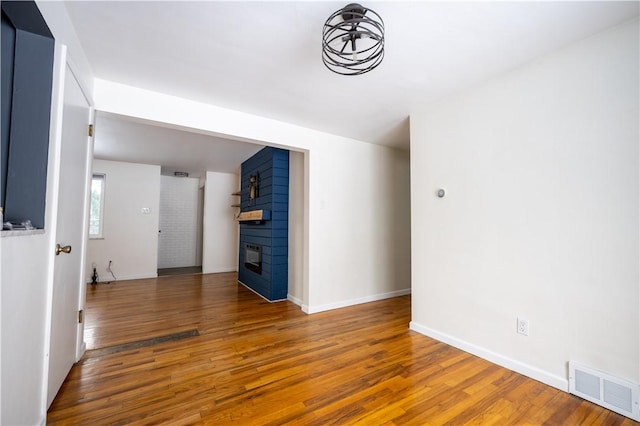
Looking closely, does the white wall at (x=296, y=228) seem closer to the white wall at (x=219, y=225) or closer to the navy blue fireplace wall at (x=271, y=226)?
the navy blue fireplace wall at (x=271, y=226)

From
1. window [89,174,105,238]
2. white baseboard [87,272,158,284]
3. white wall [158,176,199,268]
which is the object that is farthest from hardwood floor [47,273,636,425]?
white wall [158,176,199,268]

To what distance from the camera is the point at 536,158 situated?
2.04 m

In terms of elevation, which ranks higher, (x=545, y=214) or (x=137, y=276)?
(x=545, y=214)

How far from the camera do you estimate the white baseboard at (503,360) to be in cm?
190

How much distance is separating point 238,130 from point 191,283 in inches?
139

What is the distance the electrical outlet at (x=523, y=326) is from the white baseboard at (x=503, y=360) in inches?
9.0

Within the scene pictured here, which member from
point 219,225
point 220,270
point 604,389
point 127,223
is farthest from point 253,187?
point 604,389

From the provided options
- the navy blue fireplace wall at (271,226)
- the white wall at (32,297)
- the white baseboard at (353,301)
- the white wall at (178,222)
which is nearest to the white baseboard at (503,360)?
the white baseboard at (353,301)

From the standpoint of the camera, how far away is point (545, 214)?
1.98m

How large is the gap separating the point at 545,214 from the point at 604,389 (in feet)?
3.69

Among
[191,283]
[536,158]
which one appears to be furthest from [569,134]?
[191,283]

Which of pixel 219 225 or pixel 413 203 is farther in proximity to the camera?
pixel 219 225

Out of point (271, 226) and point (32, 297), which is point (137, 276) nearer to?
point (271, 226)

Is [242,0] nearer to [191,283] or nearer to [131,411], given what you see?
[131,411]
